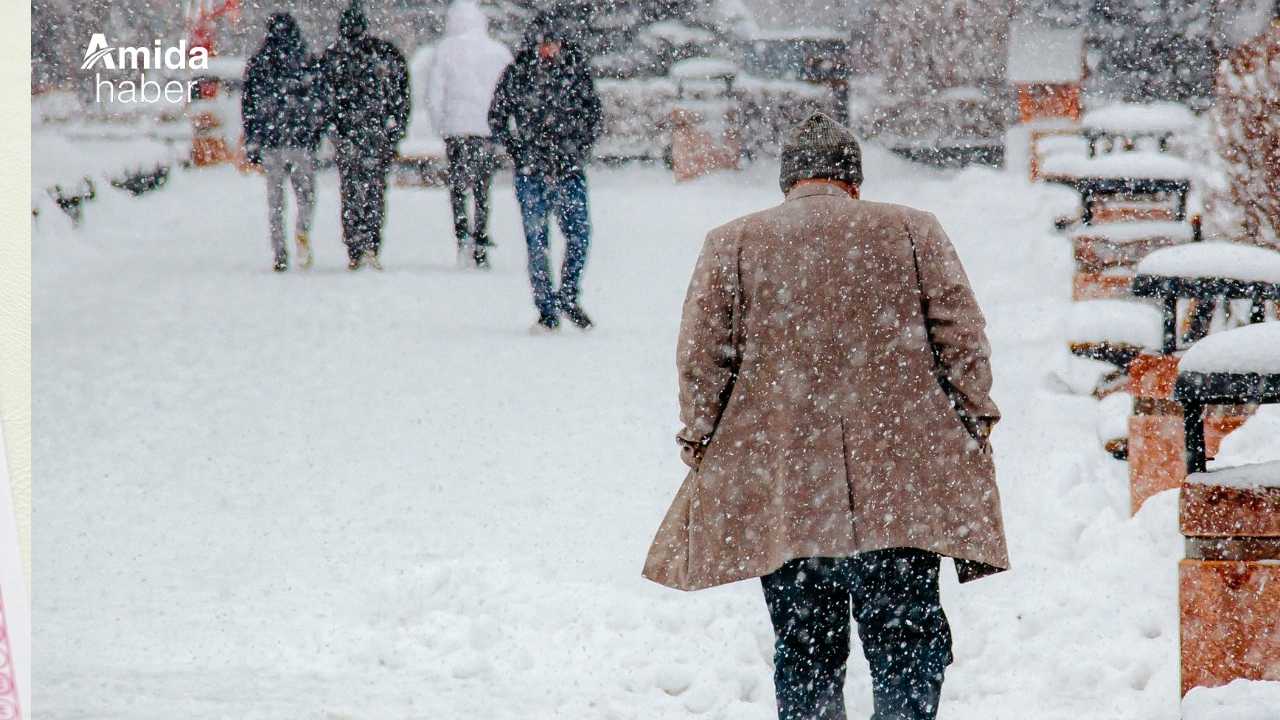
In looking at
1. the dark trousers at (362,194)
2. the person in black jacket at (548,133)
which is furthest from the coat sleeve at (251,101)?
the person in black jacket at (548,133)

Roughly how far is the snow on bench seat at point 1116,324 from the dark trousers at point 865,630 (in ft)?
11.7

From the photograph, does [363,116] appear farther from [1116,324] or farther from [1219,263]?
[1219,263]

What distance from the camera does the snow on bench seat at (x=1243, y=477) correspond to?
317 centimetres

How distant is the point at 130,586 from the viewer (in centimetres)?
452

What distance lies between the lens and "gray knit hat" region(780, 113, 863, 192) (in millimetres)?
2715

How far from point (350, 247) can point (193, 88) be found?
6846 mm

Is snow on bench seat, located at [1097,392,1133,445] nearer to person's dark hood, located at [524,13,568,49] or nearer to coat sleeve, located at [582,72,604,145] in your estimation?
coat sleeve, located at [582,72,604,145]

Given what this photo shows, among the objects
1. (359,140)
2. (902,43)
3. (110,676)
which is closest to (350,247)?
(359,140)

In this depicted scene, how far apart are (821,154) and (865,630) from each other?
0.84 metres

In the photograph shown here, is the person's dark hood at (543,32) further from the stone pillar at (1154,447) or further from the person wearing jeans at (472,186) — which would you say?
the stone pillar at (1154,447)

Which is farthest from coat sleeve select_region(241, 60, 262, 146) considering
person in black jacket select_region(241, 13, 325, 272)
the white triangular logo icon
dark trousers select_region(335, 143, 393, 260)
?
the white triangular logo icon

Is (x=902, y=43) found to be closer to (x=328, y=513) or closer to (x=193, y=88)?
(x=193, y=88)

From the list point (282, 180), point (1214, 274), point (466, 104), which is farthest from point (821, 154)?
point (282, 180)

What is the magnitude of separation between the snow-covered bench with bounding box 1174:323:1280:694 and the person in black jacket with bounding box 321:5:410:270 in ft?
21.9
